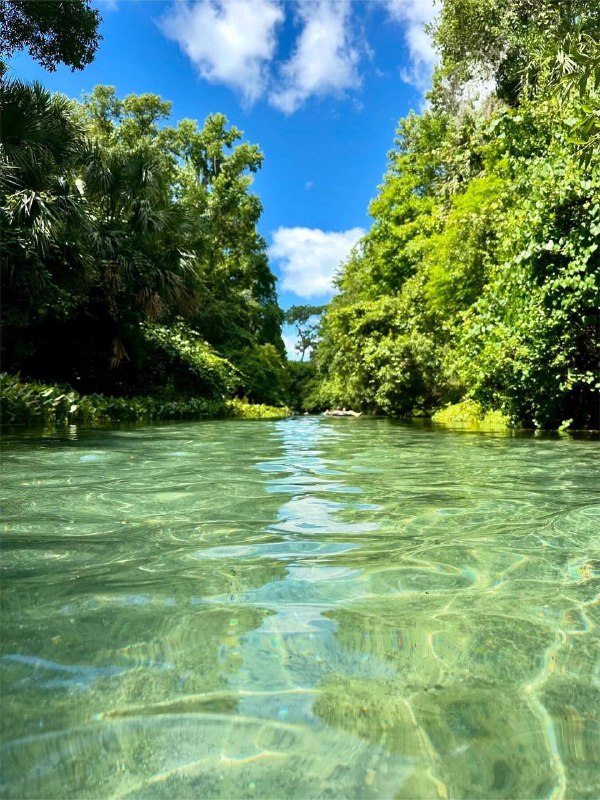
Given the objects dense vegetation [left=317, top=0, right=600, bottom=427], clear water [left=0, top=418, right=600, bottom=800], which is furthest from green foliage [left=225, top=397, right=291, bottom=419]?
clear water [left=0, top=418, right=600, bottom=800]

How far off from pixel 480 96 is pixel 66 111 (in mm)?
13607

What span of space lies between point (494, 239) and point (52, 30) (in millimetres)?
11049

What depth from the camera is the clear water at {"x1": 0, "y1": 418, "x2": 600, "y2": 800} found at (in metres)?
0.93

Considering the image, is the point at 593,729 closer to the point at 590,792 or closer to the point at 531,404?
the point at 590,792

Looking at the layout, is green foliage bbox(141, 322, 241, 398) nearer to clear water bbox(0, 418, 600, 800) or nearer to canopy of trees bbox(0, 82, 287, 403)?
canopy of trees bbox(0, 82, 287, 403)

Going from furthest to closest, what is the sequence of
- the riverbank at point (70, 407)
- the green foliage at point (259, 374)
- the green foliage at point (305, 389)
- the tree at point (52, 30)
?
1. the green foliage at point (305, 389)
2. the green foliage at point (259, 374)
3. the tree at point (52, 30)
4. the riverbank at point (70, 407)

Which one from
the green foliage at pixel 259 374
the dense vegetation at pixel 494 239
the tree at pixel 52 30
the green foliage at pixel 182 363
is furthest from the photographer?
the green foliage at pixel 259 374

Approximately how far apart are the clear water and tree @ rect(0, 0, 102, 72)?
1154 centimetres

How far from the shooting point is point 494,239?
1416 cm

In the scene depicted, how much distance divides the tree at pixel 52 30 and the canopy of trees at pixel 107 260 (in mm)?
757

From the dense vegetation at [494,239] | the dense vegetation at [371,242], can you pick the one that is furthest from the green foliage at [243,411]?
the dense vegetation at [494,239]

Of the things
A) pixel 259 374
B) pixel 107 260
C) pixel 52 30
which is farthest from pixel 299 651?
pixel 259 374

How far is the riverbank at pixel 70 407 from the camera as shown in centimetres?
915

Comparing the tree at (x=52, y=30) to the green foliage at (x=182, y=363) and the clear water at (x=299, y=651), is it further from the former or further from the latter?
the clear water at (x=299, y=651)
